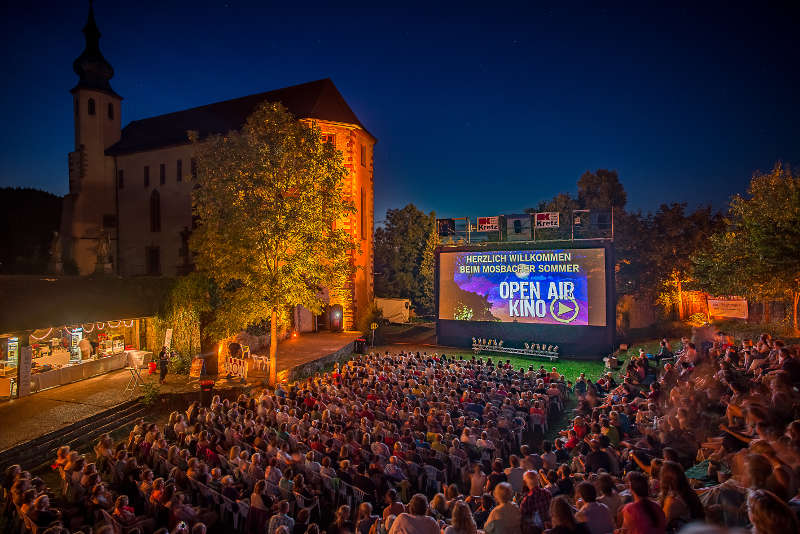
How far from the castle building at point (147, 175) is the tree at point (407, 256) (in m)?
10.2

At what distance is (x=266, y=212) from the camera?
54.1 ft

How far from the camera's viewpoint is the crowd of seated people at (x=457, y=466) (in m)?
4.25

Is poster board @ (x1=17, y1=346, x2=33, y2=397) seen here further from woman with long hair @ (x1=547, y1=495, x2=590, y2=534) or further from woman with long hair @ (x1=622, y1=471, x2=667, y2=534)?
woman with long hair @ (x1=622, y1=471, x2=667, y2=534)

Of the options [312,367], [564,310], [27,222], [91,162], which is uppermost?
[91,162]

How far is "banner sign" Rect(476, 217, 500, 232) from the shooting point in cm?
2420

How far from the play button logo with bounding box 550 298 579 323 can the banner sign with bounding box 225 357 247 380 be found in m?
14.7

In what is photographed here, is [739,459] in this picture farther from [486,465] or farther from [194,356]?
[194,356]

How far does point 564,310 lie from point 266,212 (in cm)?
1489

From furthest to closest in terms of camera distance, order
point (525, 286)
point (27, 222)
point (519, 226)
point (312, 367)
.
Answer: point (27, 222)
point (519, 226)
point (525, 286)
point (312, 367)

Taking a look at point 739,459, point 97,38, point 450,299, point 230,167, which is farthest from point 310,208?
point 97,38

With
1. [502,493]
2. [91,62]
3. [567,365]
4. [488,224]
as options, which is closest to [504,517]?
[502,493]

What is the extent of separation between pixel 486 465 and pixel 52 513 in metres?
7.11

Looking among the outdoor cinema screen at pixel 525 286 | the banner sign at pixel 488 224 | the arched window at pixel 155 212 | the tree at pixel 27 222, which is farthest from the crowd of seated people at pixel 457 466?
the tree at pixel 27 222

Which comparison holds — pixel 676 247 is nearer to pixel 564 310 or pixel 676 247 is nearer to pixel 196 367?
pixel 564 310
